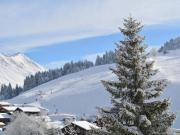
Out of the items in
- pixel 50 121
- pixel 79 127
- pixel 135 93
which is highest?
pixel 135 93

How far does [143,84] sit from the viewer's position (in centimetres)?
2716

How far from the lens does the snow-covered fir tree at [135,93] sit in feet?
88.0

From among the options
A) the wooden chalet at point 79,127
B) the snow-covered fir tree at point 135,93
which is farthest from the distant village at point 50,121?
the snow-covered fir tree at point 135,93

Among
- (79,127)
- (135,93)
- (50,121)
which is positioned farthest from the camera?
(50,121)

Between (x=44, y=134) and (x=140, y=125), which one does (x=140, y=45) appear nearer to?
(x=140, y=125)

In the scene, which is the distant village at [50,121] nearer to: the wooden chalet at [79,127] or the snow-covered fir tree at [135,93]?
the wooden chalet at [79,127]

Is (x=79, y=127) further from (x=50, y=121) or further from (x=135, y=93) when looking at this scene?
(x=135, y=93)

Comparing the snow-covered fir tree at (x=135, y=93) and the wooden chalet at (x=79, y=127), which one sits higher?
the snow-covered fir tree at (x=135, y=93)

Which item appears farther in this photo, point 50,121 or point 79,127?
point 50,121

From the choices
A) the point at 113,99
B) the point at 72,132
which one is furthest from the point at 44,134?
the point at 113,99

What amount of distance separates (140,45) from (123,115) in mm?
3651

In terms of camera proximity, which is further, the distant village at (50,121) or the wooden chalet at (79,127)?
the distant village at (50,121)

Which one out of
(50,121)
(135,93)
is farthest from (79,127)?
(135,93)

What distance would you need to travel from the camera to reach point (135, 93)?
88.8 ft
